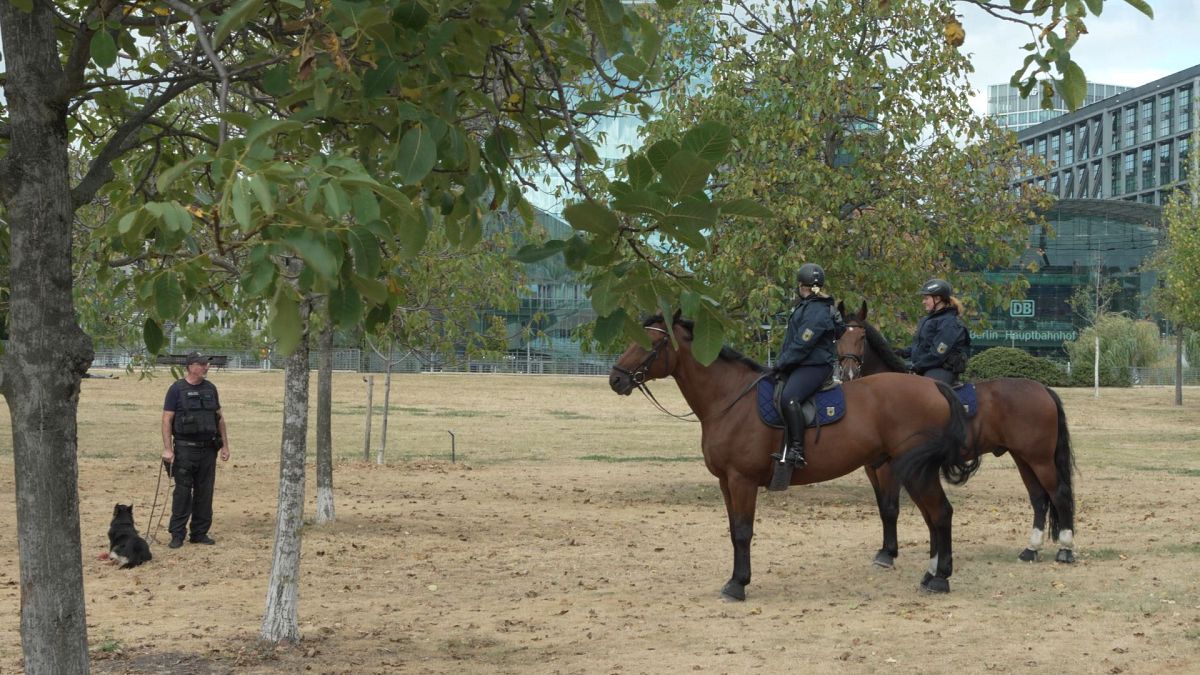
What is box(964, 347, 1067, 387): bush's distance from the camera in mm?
51963

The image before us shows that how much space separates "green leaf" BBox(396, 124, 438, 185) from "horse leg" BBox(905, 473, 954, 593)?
783 centimetres

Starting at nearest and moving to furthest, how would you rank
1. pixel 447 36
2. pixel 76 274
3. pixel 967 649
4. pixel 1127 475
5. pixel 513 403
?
pixel 447 36 → pixel 967 649 → pixel 76 274 → pixel 1127 475 → pixel 513 403

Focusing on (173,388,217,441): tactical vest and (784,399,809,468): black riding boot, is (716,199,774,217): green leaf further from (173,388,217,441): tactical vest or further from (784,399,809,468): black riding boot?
(173,388,217,441): tactical vest

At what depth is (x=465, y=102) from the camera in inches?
198

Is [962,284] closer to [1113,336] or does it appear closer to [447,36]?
[447,36]

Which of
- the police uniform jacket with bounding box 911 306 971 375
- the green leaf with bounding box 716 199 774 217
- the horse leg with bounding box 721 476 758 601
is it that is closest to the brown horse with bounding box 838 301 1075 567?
the police uniform jacket with bounding box 911 306 971 375

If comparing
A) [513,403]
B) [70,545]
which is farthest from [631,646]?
[513,403]

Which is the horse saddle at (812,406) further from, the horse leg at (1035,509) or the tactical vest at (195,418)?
the tactical vest at (195,418)

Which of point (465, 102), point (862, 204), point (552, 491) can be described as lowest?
point (552, 491)

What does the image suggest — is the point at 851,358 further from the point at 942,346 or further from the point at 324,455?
the point at 324,455

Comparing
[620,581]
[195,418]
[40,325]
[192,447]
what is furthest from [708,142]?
[192,447]

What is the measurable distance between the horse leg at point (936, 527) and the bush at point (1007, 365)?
42117 mm

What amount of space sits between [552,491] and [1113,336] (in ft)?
173

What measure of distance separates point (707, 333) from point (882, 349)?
9.22 meters
